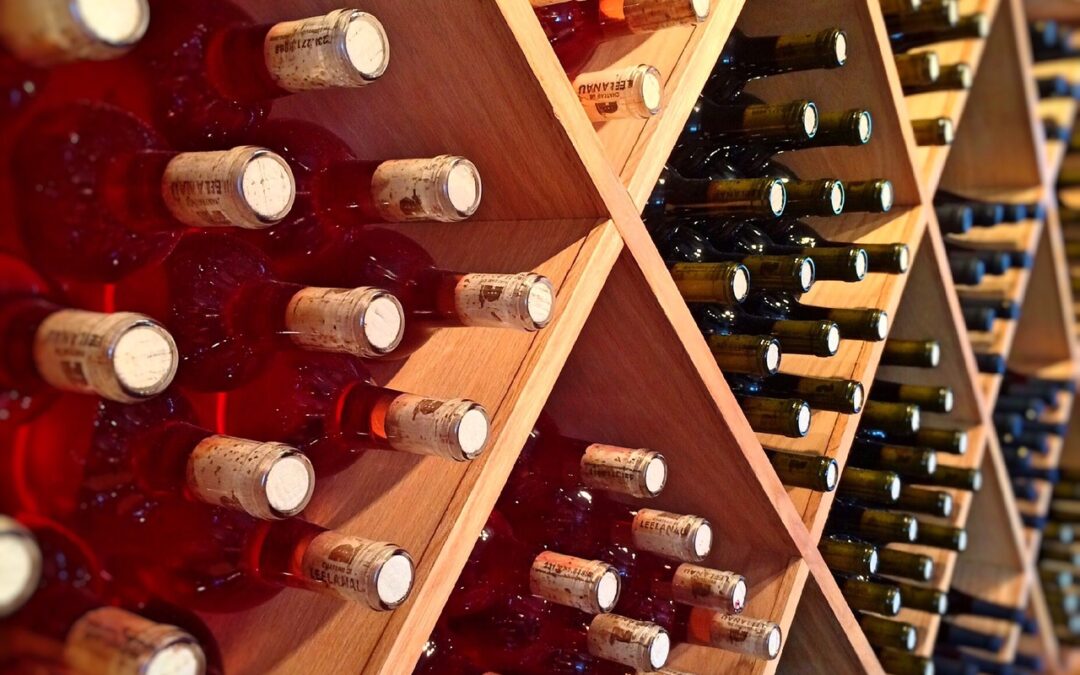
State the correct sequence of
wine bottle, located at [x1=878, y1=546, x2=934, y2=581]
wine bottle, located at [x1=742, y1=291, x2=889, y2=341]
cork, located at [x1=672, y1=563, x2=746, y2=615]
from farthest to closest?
wine bottle, located at [x1=878, y1=546, x2=934, y2=581] → wine bottle, located at [x1=742, y1=291, x2=889, y2=341] → cork, located at [x1=672, y1=563, x2=746, y2=615]

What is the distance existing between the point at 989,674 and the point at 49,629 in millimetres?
1414

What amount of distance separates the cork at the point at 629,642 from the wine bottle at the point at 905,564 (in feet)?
1.52

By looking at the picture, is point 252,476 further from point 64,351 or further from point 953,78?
point 953,78

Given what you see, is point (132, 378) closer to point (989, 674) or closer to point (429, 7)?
point (429, 7)

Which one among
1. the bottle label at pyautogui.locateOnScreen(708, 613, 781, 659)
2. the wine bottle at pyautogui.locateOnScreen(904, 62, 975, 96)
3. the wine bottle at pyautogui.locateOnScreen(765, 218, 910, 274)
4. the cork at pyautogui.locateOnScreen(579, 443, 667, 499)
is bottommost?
the bottle label at pyautogui.locateOnScreen(708, 613, 781, 659)

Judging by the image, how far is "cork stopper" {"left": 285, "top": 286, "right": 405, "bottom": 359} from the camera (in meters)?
0.48

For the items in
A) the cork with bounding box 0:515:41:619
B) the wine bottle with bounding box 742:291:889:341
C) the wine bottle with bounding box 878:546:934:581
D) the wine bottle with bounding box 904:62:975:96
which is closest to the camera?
the cork with bounding box 0:515:41:619

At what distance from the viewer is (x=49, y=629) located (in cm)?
40

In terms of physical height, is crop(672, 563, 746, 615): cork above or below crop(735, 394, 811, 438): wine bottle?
below

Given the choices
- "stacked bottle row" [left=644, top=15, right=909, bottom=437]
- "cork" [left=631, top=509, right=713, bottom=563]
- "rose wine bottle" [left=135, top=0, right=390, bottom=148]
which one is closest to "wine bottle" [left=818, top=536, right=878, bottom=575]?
"stacked bottle row" [left=644, top=15, right=909, bottom=437]

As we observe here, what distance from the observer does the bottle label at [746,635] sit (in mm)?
749

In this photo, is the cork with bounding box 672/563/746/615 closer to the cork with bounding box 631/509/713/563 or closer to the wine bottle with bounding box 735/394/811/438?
the cork with bounding box 631/509/713/563

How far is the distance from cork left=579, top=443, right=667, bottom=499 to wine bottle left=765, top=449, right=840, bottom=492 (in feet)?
0.68

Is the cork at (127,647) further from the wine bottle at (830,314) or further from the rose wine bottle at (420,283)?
the wine bottle at (830,314)
